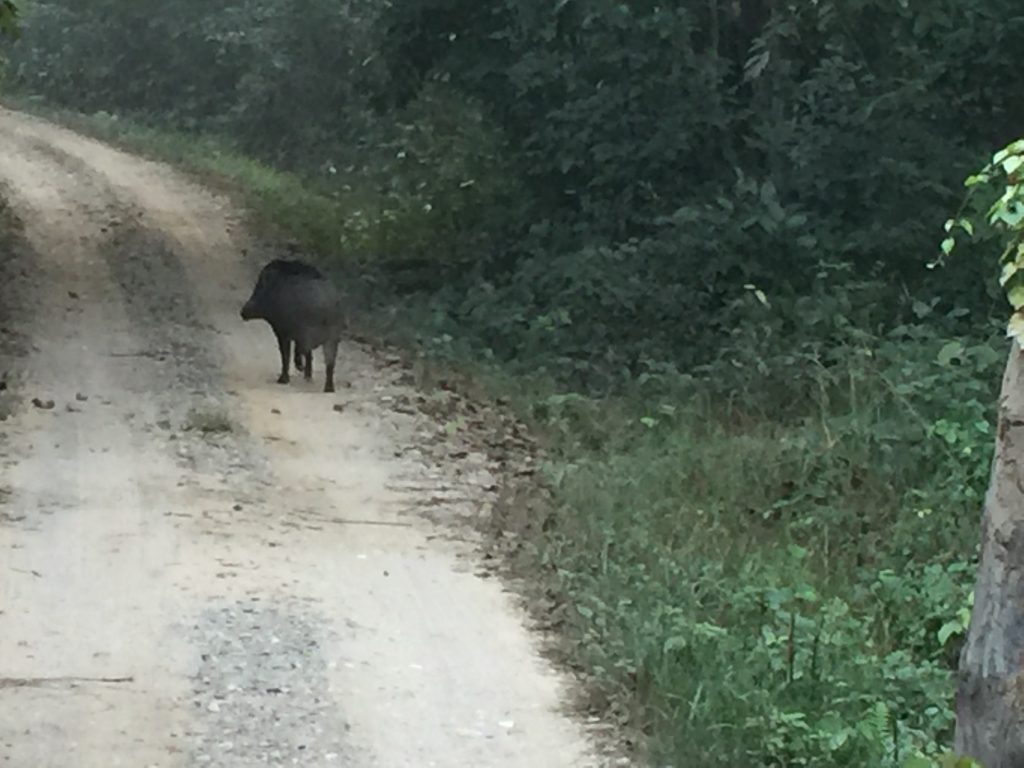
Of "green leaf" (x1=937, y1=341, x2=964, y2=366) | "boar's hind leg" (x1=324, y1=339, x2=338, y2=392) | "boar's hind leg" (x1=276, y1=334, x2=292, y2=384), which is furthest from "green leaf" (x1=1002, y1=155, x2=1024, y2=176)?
"boar's hind leg" (x1=276, y1=334, x2=292, y2=384)

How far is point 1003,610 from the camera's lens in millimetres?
4977

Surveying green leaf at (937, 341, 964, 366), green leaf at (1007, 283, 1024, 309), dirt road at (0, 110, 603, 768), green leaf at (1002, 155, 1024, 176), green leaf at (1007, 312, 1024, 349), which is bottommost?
dirt road at (0, 110, 603, 768)

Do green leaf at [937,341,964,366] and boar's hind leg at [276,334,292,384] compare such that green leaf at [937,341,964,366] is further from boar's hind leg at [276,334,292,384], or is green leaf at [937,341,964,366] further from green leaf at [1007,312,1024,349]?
green leaf at [1007,312,1024,349]

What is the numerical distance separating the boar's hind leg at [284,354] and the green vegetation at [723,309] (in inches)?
60.4

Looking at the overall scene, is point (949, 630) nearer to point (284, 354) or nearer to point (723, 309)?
point (284, 354)

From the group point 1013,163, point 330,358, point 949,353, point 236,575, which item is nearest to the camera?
point 1013,163

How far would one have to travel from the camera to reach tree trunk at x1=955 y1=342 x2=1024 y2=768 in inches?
194

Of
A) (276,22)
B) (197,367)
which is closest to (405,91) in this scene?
(197,367)

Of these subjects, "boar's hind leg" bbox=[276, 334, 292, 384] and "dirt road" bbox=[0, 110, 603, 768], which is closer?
"dirt road" bbox=[0, 110, 603, 768]

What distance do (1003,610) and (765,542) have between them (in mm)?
→ 4411

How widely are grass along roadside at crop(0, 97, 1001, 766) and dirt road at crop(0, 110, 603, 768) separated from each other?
39cm

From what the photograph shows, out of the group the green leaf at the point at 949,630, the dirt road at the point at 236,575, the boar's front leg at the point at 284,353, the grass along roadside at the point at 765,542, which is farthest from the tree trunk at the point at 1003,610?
the boar's front leg at the point at 284,353

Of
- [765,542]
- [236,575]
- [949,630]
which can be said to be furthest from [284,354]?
[949,630]

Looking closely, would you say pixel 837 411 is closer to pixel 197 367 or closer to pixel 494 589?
pixel 494 589
